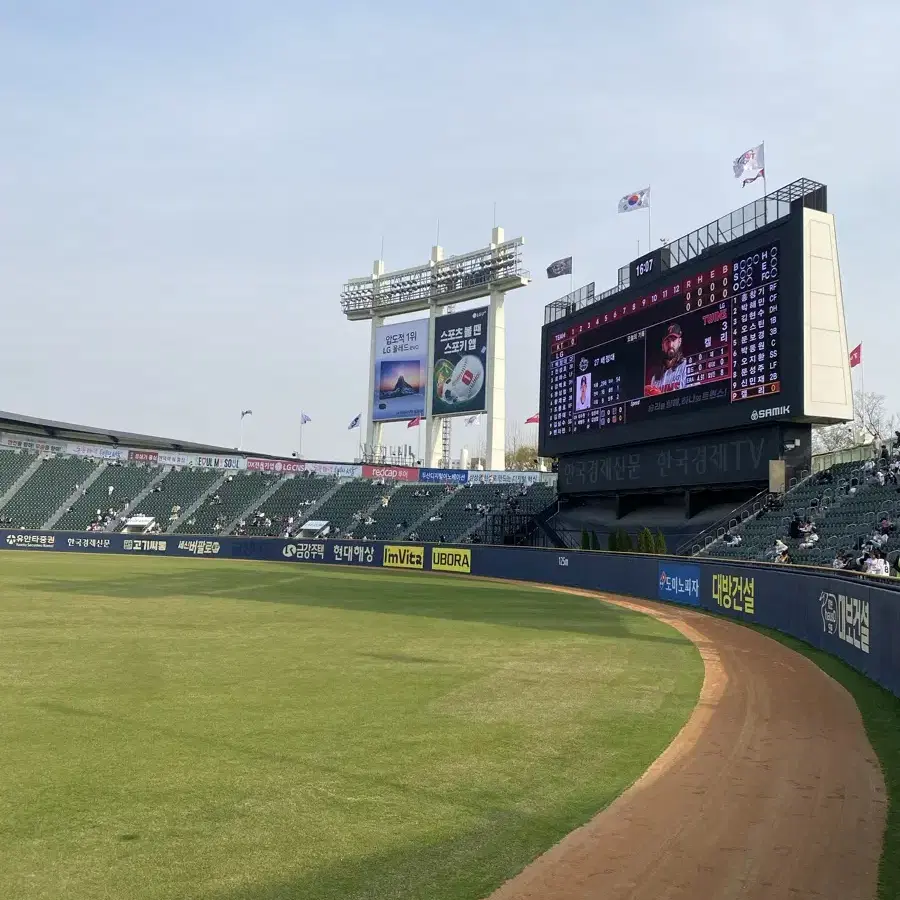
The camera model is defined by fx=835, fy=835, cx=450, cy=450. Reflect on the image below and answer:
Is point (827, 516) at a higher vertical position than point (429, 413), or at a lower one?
lower

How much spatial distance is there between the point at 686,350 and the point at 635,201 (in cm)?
1212

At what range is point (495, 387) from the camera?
53.9m

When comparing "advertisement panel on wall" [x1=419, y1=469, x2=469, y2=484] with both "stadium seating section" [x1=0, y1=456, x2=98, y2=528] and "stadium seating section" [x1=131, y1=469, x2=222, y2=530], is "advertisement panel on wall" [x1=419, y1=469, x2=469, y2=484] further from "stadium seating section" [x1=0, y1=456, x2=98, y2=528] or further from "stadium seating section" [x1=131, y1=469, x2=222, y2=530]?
"stadium seating section" [x1=0, y1=456, x2=98, y2=528]

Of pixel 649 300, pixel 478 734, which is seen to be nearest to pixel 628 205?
pixel 649 300

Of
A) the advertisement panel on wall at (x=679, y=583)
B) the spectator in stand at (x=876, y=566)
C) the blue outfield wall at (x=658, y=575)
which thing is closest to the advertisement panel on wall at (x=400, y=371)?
the blue outfield wall at (x=658, y=575)

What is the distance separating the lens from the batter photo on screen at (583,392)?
35656 mm

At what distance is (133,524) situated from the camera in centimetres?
5956

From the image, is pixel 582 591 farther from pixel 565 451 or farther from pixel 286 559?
pixel 286 559

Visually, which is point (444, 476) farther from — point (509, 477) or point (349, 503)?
point (349, 503)

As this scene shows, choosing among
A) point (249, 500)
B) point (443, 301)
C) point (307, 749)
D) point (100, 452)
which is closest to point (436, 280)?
point (443, 301)

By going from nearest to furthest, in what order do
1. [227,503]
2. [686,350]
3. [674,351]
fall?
[686,350] < [674,351] < [227,503]

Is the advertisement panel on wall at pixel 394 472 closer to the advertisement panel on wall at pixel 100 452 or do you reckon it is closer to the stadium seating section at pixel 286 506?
the stadium seating section at pixel 286 506

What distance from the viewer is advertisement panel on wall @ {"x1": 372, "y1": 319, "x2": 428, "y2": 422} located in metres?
58.7

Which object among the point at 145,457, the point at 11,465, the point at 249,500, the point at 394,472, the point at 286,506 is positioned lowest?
the point at 286,506
